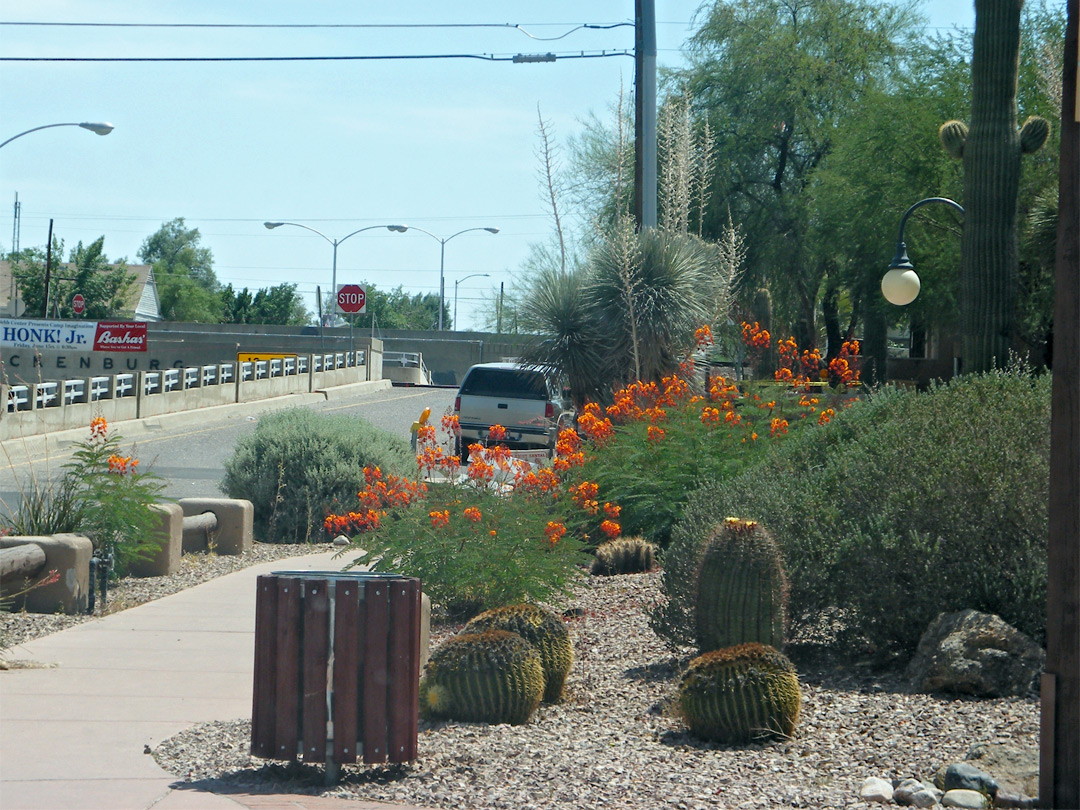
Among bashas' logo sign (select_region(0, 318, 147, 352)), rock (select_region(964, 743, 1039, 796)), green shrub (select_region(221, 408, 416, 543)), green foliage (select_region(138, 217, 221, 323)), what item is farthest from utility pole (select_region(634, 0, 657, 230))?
green foliage (select_region(138, 217, 221, 323))

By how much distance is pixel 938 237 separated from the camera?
22.0 metres

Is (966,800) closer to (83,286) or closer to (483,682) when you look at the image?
(483,682)

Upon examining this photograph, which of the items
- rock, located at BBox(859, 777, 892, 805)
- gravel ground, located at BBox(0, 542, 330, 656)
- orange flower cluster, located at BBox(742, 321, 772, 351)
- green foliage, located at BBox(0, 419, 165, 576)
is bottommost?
gravel ground, located at BBox(0, 542, 330, 656)

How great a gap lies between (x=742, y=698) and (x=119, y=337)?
1222 inches

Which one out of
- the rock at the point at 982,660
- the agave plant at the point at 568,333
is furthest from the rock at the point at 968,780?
the agave plant at the point at 568,333

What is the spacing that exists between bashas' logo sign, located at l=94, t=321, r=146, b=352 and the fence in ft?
3.39

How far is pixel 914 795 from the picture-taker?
4.79m

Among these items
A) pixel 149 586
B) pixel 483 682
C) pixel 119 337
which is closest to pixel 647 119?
pixel 149 586

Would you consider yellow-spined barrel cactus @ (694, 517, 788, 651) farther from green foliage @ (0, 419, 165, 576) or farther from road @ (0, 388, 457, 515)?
road @ (0, 388, 457, 515)

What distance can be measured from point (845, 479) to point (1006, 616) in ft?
4.23

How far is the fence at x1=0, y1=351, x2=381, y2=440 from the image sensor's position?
83.9ft

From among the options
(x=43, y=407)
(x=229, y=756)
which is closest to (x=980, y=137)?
(x=229, y=756)

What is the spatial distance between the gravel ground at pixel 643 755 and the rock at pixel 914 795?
18 centimetres

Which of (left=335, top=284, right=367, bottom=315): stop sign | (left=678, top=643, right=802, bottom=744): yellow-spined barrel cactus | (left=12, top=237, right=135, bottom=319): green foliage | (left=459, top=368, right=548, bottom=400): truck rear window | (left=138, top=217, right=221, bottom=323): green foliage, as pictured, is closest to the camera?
(left=678, top=643, right=802, bottom=744): yellow-spined barrel cactus
